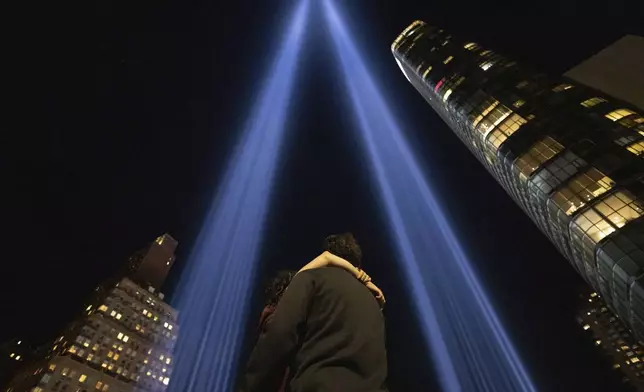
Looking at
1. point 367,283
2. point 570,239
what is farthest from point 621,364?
point 367,283

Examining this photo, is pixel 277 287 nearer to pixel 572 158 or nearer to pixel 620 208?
pixel 620 208

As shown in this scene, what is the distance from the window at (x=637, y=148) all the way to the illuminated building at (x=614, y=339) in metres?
38.1

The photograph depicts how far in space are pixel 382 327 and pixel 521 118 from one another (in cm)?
5172

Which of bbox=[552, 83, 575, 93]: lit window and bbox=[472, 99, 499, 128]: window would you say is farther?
bbox=[472, 99, 499, 128]: window

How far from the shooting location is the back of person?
2.63m

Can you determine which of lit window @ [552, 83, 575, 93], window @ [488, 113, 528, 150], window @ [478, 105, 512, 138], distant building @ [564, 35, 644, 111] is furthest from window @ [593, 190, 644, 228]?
lit window @ [552, 83, 575, 93]

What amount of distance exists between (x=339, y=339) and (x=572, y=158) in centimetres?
4475

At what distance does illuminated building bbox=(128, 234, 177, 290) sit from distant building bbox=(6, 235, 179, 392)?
17.7ft

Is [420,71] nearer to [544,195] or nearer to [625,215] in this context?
[544,195]

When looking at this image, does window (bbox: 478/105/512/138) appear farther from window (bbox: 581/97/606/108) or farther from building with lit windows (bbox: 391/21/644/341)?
window (bbox: 581/97/606/108)

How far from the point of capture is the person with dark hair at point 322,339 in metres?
2.62

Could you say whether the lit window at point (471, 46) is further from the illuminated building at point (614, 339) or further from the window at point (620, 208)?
the illuminated building at point (614, 339)

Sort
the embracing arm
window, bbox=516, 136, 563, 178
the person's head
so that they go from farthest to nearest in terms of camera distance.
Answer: window, bbox=516, 136, 563, 178 → the person's head → the embracing arm

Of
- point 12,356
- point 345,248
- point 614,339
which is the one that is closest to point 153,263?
point 12,356
